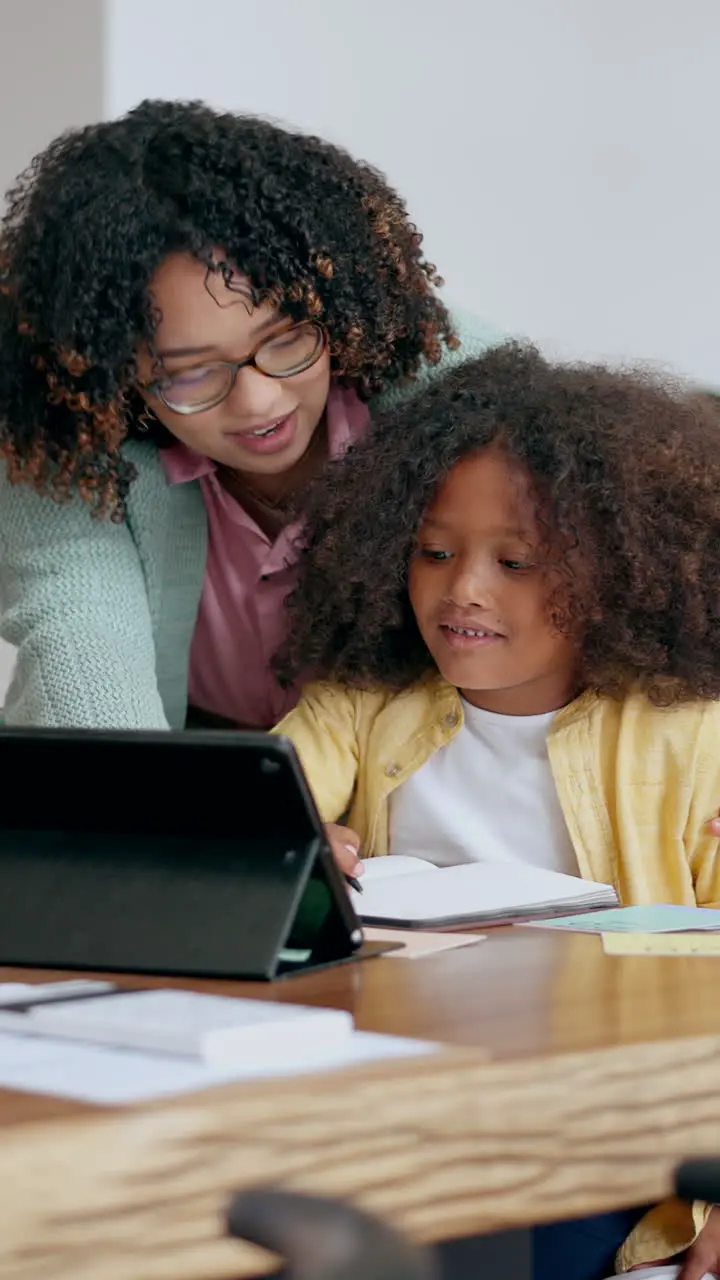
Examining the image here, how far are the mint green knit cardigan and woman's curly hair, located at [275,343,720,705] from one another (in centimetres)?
13

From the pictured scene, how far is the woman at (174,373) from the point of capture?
1.65 metres

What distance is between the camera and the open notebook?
1.14 m

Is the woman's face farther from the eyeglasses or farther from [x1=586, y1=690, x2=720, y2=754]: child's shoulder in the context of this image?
[x1=586, y1=690, x2=720, y2=754]: child's shoulder

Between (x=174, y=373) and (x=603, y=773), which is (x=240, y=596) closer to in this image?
(x=174, y=373)

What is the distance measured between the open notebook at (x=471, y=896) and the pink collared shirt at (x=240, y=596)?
618mm

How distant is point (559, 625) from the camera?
1683 millimetres

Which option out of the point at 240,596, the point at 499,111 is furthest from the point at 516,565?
the point at 499,111

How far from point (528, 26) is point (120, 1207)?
9.47 feet

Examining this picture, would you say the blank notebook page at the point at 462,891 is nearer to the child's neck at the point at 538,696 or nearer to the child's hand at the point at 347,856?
the child's hand at the point at 347,856

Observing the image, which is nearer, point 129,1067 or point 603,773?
point 129,1067

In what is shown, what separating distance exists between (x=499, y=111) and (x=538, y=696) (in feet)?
5.49

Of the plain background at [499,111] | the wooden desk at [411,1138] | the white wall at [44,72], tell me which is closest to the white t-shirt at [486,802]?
the wooden desk at [411,1138]

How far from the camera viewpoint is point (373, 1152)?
60 cm

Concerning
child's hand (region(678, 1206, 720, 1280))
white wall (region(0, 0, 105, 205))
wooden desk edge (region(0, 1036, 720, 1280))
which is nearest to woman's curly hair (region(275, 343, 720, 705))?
child's hand (region(678, 1206, 720, 1280))
